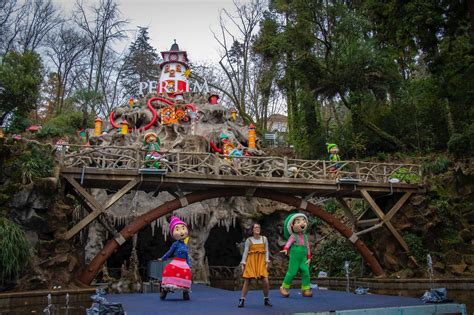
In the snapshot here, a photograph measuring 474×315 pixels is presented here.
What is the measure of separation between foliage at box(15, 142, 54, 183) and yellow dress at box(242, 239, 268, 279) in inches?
261

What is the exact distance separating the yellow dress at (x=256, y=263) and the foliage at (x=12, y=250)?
18.7ft

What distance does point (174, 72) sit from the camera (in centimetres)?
2834

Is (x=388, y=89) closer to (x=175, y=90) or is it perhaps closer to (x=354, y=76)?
(x=354, y=76)

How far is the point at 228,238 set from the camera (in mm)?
23719

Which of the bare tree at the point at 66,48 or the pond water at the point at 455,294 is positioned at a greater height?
the bare tree at the point at 66,48

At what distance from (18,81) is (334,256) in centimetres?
1479

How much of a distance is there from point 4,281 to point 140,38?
37022 millimetres

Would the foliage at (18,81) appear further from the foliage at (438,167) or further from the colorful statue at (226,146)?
the foliage at (438,167)

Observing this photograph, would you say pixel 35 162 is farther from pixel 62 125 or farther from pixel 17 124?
pixel 62 125

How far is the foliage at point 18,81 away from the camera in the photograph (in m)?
18.1

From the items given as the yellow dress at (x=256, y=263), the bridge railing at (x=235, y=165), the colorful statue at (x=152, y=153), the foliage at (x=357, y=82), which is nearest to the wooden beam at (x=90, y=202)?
the bridge railing at (x=235, y=165)

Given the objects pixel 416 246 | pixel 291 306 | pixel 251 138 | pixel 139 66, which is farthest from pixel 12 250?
pixel 139 66

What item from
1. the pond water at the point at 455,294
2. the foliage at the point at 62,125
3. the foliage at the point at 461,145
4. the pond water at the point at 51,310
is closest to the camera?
the pond water at the point at 51,310

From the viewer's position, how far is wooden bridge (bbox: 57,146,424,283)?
39.2 feet
